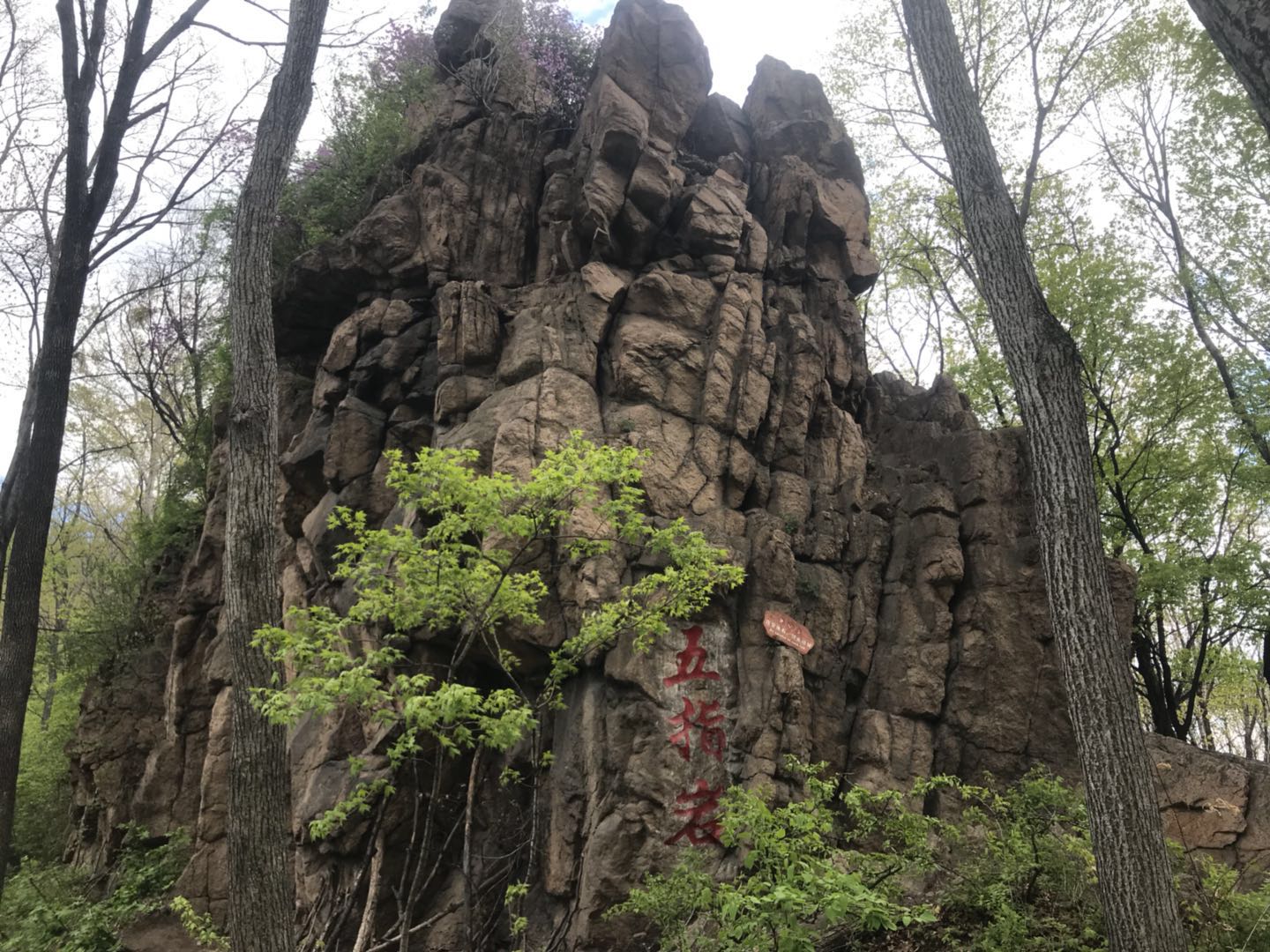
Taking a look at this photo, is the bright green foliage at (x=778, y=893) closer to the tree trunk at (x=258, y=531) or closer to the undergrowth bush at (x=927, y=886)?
the undergrowth bush at (x=927, y=886)

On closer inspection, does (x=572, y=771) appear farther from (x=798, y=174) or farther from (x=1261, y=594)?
(x=1261, y=594)

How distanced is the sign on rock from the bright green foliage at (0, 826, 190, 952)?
27.6 ft

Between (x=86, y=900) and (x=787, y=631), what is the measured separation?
10.1 meters

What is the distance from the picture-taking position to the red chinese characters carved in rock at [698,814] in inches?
308

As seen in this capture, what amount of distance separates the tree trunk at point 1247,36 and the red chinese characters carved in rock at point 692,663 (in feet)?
22.1

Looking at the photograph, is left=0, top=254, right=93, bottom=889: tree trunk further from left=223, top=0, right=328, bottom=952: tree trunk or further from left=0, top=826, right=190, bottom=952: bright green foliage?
left=223, top=0, right=328, bottom=952: tree trunk

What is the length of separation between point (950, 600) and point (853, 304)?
496cm

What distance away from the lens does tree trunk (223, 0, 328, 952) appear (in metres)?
5.22

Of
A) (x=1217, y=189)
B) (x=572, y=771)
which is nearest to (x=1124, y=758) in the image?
(x=572, y=771)

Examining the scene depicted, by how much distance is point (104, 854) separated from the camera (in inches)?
468

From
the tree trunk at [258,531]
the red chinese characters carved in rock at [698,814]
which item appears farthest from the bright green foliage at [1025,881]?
the tree trunk at [258,531]

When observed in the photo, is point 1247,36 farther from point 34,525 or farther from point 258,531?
point 34,525

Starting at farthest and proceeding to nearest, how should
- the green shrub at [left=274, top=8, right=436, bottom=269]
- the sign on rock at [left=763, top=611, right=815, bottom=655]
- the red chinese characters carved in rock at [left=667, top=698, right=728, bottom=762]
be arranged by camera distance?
the green shrub at [left=274, top=8, right=436, bottom=269], the sign on rock at [left=763, top=611, right=815, bottom=655], the red chinese characters carved in rock at [left=667, top=698, right=728, bottom=762]

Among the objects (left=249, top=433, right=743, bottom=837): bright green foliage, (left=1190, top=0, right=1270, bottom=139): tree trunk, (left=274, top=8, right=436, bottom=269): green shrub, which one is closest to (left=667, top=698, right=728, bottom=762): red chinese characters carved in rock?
(left=249, top=433, right=743, bottom=837): bright green foliage
